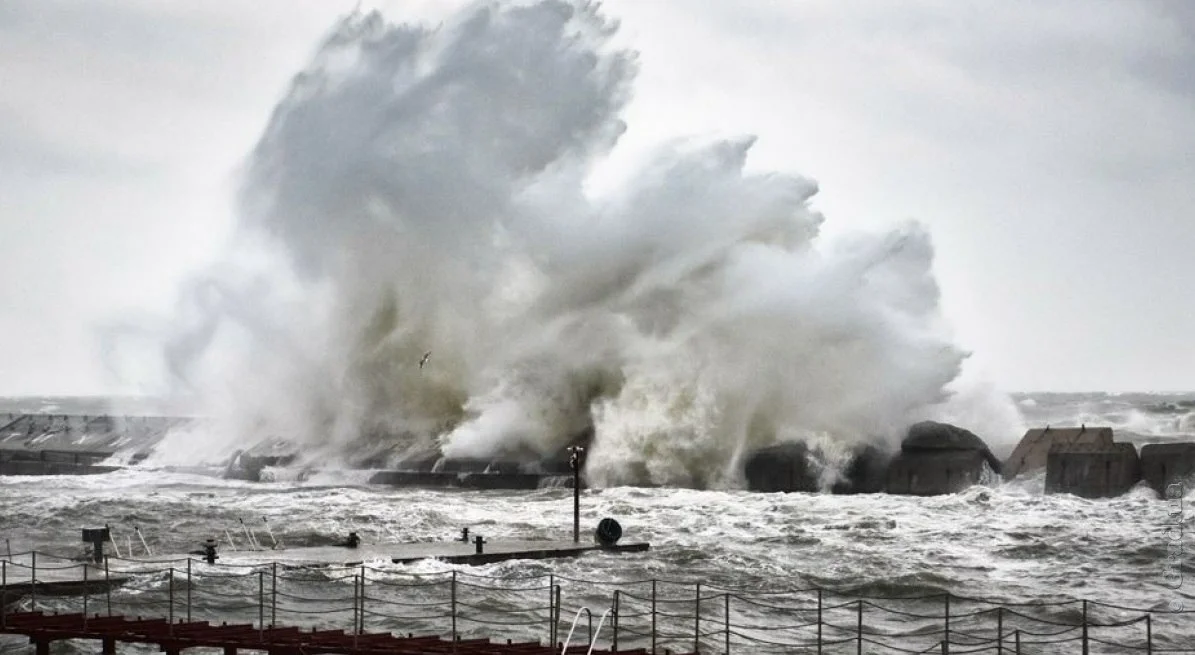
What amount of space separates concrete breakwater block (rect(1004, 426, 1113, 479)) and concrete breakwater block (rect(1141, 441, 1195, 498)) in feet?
4.10

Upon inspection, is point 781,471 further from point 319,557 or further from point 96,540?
point 96,540

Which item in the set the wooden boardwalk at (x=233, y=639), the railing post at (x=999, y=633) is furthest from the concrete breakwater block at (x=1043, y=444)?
the wooden boardwalk at (x=233, y=639)

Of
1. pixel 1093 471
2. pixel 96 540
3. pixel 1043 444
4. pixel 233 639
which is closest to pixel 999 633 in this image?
pixel 233 639

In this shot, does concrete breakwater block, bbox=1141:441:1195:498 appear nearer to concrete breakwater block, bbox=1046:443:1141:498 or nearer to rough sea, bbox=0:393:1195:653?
concrete breakwater block, bbox=1046:443:1141:498

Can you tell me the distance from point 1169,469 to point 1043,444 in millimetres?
3833

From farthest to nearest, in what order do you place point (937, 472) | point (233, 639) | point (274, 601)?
point (937, 472), point (274, 601), point (233, 639)

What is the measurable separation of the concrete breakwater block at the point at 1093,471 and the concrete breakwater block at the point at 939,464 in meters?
2.03

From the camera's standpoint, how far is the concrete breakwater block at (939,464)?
1656 inches

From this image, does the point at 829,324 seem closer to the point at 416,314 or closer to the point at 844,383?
the point at 844,383

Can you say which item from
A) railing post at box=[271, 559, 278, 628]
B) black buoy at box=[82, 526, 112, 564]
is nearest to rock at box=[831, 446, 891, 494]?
black buoy at box=[82, 526, 112, 564]

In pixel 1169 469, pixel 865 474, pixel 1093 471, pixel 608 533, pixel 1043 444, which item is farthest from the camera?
pixel 865 474

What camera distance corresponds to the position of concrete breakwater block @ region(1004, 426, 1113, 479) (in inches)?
1656

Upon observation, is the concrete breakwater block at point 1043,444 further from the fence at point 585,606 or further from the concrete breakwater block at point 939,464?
the fence at point 585,606

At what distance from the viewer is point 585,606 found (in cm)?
2305
